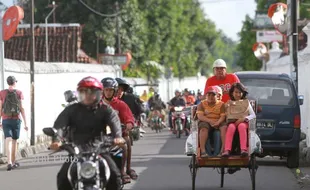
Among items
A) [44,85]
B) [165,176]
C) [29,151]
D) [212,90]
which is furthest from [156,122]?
[212,90]

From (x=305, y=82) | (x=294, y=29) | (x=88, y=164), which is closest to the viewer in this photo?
(x=88, y=164)

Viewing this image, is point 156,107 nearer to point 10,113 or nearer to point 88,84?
point 10,113

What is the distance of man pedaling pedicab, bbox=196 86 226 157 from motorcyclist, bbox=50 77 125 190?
4217 millimetres

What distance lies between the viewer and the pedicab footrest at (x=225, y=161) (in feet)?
46.5

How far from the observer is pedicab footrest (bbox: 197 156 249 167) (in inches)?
558

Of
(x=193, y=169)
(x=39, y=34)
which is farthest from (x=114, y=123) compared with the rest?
(x=39, y=34)

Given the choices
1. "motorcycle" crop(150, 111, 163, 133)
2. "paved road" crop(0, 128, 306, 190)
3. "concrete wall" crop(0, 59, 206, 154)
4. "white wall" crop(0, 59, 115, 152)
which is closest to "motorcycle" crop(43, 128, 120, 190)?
"paved road" crop(0, 128, 306, 190)

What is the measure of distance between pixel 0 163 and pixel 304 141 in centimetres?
723

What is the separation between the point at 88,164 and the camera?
9.49 metres

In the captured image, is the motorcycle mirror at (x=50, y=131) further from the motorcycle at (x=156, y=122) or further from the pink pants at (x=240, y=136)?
the motorcycle at (x=156, y=122)

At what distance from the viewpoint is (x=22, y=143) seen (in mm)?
25797

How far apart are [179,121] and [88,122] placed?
22.9 metres

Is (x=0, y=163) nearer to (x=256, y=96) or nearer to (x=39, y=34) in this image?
(x=256, y=96)

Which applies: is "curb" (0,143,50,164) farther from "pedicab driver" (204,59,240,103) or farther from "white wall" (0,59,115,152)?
"pedicab driver" (204,59,240,103)
